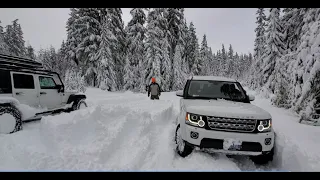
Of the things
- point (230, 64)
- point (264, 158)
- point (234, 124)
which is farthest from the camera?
point (230, 64)

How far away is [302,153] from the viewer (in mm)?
4324

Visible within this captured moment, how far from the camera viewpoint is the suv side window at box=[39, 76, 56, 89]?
7.59 meters

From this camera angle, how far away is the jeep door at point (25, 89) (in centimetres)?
643

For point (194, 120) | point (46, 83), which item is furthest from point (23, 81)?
point (194, 120)

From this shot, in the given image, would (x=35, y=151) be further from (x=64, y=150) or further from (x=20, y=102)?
(x=20, y=102)

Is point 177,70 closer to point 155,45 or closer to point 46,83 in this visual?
point 155,45

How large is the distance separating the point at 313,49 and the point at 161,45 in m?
23.5

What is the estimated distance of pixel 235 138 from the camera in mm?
3838

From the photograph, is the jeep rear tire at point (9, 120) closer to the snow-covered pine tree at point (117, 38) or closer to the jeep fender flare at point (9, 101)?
the jeep fender flare at point (9, 101)

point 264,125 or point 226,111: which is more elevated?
point 226,111

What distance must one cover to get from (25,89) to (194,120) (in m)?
5.98

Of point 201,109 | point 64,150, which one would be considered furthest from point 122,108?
point 201,109

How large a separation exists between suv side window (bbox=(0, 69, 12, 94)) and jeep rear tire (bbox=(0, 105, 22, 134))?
1.98ft

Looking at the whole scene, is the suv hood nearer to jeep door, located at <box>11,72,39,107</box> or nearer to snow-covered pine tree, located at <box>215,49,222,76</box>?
jeep door, located at <box>11,72,39,107</box>
